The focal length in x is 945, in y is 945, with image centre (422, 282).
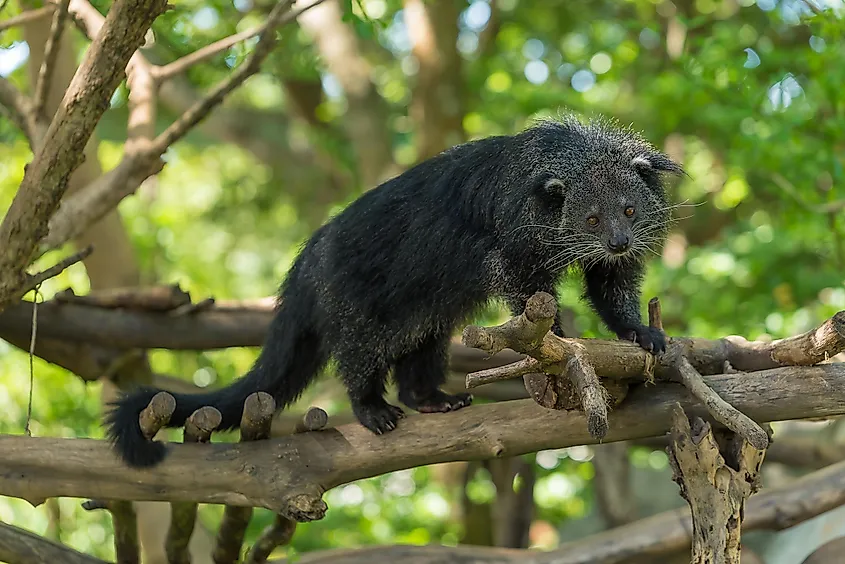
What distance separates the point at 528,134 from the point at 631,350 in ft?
3.30

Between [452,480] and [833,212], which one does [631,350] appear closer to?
[833,212]

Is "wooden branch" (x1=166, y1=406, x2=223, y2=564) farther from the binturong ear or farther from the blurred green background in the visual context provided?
the binturong ear

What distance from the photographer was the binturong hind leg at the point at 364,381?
3.77 m

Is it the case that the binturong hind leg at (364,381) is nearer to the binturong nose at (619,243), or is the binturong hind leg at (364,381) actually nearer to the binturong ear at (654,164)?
the binturong nose at (619,243)

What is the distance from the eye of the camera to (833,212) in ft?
16.1

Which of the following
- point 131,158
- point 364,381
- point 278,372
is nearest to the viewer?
point 364,381

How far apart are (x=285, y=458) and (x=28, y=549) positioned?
1.07 metres

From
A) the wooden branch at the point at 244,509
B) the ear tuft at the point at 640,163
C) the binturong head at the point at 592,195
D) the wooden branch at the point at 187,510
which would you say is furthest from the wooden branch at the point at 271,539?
the ear tuft at the point at 640,163

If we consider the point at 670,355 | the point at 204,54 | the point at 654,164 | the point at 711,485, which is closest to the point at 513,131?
the point at 204,54

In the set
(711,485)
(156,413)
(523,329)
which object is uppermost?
(523,329)

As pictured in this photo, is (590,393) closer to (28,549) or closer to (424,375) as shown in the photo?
(424,375)

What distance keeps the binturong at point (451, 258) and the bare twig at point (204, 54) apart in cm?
103

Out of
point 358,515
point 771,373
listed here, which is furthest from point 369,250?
point 358,515

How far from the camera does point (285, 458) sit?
361cm
